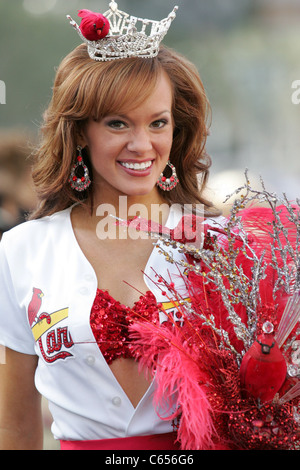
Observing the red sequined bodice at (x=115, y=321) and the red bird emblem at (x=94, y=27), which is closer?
the red sequined bodice at (x=115, y=321)

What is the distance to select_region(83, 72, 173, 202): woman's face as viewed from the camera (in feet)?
6.88

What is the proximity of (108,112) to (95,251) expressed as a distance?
47 cm

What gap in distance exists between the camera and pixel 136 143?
82.2 inches

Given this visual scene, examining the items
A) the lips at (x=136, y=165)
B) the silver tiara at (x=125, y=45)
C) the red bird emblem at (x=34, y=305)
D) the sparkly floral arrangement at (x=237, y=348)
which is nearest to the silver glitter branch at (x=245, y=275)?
the sparkly floral arrangement at (x=237, y=348)

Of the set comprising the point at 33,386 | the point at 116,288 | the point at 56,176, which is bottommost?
the point at 33,386

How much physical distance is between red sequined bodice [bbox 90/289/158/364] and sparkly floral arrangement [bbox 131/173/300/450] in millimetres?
129

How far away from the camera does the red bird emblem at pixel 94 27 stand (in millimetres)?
2113

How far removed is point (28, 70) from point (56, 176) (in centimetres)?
535

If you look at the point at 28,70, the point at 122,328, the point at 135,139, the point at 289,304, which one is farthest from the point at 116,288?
the point at 28,70

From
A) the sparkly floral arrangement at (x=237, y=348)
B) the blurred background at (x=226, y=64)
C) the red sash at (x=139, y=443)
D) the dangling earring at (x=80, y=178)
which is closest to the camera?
the sparkly floral arrangement at (x=237, y=348)

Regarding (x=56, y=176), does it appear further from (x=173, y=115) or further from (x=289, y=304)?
(x=289, y=304)

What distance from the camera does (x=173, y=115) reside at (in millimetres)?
2318

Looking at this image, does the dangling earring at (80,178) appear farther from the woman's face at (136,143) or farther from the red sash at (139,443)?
the red sash at (139,443)

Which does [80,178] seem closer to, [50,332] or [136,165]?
[136,165]
